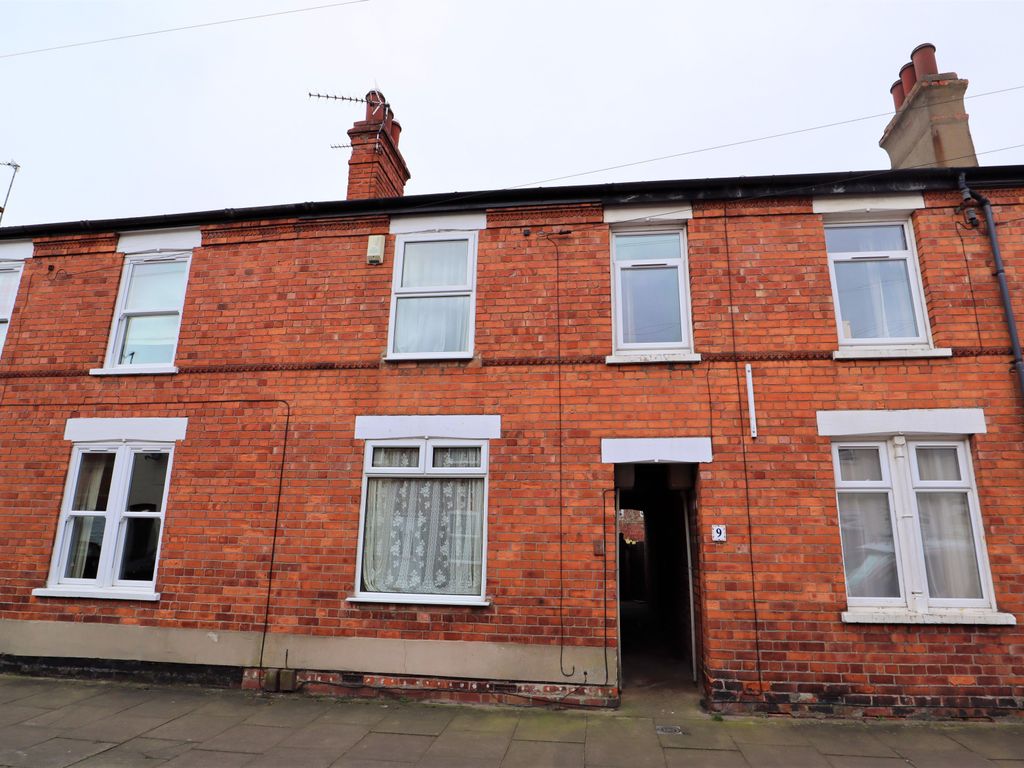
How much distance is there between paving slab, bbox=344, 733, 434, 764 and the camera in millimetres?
4592

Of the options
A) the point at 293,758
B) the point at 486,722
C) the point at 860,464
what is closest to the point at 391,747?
the point at 293,758

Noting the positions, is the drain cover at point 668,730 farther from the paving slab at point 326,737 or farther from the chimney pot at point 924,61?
the chimney pot at point 924,61

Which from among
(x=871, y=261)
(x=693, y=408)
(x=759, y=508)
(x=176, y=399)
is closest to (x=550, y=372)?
(x=693, y=408)

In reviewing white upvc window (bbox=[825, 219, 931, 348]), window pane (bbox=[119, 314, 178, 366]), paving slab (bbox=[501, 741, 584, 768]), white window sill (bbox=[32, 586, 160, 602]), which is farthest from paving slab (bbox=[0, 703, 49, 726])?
white upvc window (bbox=[825, 219, 931, 348])

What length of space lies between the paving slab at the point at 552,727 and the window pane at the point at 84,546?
5.41 metres

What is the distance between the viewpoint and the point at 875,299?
6.50 meters

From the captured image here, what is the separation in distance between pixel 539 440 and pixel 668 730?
298 cm

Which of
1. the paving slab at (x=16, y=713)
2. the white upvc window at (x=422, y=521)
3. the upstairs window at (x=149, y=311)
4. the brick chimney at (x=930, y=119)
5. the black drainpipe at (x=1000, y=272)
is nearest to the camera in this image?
the paving slab at (x=16, y=713)

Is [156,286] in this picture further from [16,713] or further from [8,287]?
[16,713]

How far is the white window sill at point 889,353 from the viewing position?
5996 mm

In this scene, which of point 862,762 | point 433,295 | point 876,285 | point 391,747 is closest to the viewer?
point 862,762

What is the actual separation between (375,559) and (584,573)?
2.34m

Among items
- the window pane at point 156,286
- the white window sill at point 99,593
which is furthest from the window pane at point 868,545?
the window pane at point 156,286

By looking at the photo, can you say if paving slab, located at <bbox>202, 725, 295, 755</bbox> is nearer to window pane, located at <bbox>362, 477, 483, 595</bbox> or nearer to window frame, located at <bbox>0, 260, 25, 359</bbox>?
window pane, located at <bbox>362, 477, 483, 595</bbox>
